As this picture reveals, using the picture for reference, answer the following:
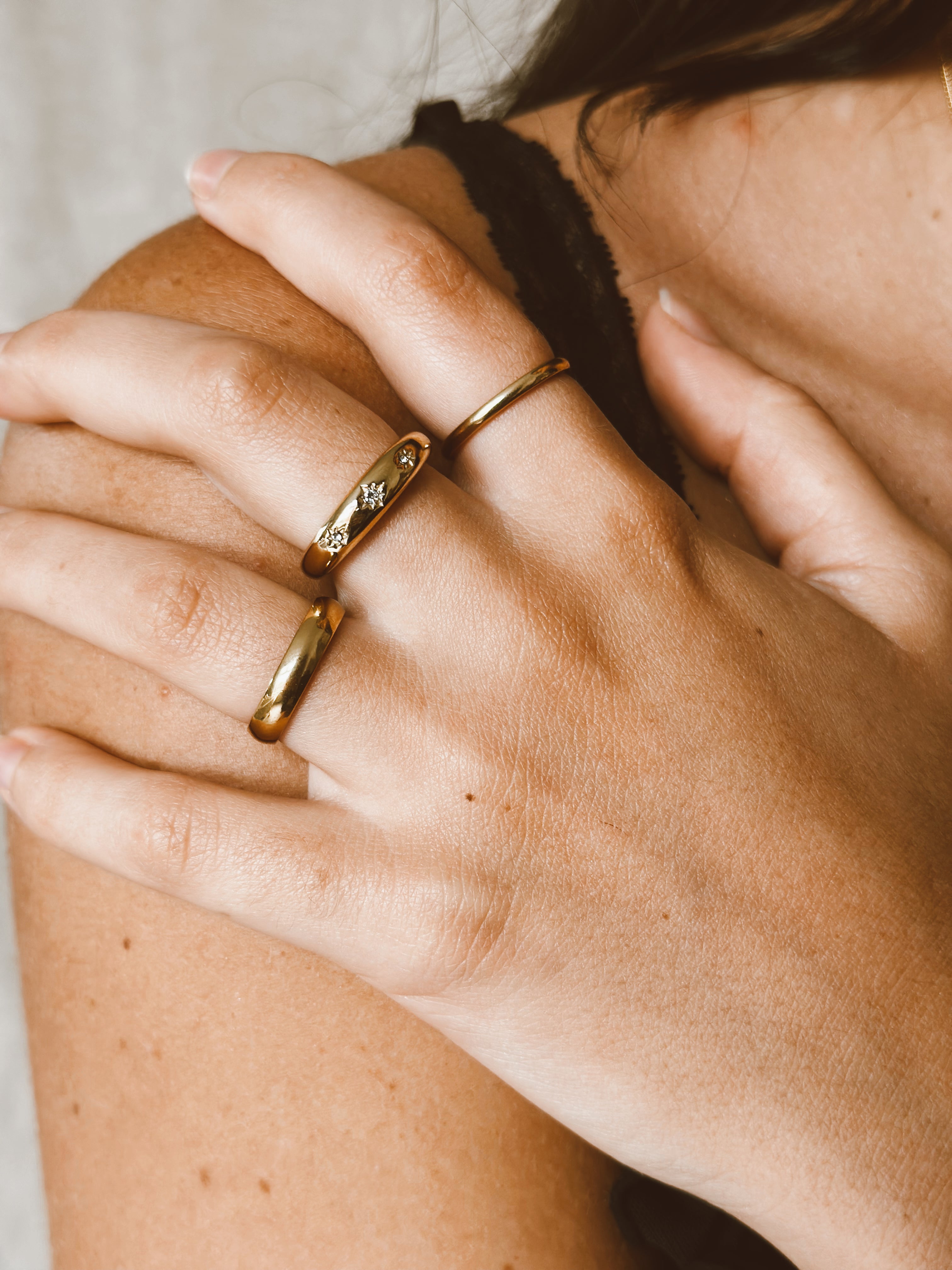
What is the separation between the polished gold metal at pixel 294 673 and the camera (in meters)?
0.55

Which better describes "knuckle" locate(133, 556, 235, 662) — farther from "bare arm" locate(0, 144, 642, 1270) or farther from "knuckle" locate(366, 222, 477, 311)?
"knuckle" locate(366, 222, 477, 311)

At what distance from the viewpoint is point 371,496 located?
557mm

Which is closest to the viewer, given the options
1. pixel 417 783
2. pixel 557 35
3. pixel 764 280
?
pixel 417 783

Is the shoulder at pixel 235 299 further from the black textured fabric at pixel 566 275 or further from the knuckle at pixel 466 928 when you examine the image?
the knuckle at pixel 466 928

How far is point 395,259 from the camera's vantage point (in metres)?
0.62

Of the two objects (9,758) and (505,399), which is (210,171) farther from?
(9,758)

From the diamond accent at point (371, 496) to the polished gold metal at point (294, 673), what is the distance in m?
0.07

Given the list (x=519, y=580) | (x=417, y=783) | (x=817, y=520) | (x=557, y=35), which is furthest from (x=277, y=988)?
(x=557, y=35)

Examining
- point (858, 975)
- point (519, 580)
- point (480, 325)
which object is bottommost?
point (858, 975)

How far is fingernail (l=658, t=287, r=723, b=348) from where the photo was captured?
2.57ft

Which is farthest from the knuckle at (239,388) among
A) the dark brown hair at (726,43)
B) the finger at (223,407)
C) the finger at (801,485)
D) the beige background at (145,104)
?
the beige background at (145,104)

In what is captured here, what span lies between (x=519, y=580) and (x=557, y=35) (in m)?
0.79

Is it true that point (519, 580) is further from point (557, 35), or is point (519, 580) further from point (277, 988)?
point (557, 35)

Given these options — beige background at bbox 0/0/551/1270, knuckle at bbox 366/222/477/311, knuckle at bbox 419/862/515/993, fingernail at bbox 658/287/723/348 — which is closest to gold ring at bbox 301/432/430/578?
knuckle at bbox 366/222/477/311
